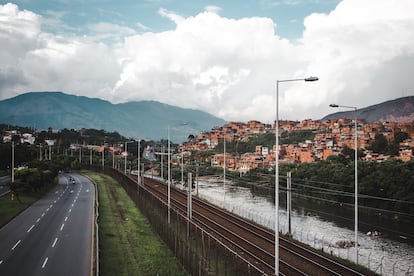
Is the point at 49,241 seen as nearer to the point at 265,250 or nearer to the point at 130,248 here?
the point at 130,248

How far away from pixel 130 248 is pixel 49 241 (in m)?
6.05

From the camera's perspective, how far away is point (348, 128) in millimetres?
165625

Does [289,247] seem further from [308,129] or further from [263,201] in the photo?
[308,129]

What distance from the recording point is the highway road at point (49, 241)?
23.1 metres

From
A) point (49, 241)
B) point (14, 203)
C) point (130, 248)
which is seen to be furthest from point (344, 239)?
point (14, 203)

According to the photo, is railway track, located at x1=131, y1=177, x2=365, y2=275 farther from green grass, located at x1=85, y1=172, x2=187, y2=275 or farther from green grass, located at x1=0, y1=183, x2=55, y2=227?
green grass, located at x1=0, y1=183, x2=55, y2=227

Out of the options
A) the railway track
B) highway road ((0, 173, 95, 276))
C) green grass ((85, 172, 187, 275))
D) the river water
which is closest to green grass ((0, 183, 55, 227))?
highway road ((0, 173, 95, 276))

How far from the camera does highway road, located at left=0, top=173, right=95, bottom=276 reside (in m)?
23.1

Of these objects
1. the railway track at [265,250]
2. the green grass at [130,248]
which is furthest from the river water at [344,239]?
the green grass at [130,248]

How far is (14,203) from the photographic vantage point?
156 feet

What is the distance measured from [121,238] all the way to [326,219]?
92.6ft

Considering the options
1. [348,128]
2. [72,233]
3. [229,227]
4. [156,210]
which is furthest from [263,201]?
[348,128]

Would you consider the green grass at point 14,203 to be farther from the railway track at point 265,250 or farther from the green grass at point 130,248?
the railway track at point 265,250

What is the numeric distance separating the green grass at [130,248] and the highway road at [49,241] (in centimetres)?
117
